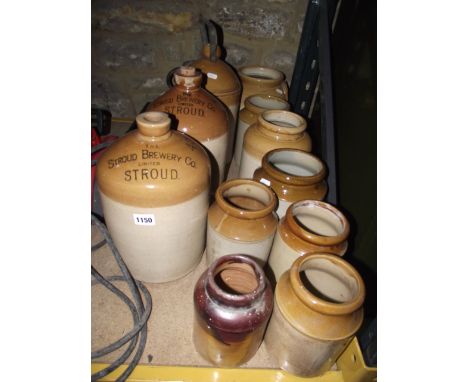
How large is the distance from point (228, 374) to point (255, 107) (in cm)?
94

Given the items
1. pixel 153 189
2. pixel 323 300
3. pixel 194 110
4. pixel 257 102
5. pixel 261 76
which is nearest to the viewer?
pixel 323 300

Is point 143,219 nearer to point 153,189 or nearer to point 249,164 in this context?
point 153,189

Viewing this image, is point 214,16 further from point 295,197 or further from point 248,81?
point 295,197

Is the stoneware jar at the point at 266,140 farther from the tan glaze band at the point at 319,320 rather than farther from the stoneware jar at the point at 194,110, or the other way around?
the tan glaze band at the point at 319,320

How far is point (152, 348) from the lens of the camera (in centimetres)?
83

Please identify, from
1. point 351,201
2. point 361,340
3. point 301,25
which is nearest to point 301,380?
point 361,340

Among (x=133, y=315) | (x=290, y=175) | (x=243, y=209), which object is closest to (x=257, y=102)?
(x=290, y=175)

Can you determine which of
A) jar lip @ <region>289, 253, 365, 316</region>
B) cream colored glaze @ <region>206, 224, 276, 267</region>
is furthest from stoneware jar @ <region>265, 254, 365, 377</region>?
cream colored glaze @ <region>206, 224, 276, 267</region>

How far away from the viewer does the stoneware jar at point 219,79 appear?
4.03 feet

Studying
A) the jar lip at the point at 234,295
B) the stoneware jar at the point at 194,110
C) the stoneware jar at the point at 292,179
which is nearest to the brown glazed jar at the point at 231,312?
the jar lip at the point at 234,295

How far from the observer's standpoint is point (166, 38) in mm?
1619

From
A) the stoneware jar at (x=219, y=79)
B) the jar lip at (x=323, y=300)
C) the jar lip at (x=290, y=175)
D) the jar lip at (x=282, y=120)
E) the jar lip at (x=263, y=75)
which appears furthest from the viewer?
the jar lip at (x=263, y=75)

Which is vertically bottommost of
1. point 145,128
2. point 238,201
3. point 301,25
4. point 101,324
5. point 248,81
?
point 101,324

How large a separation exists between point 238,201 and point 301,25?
1.13m
